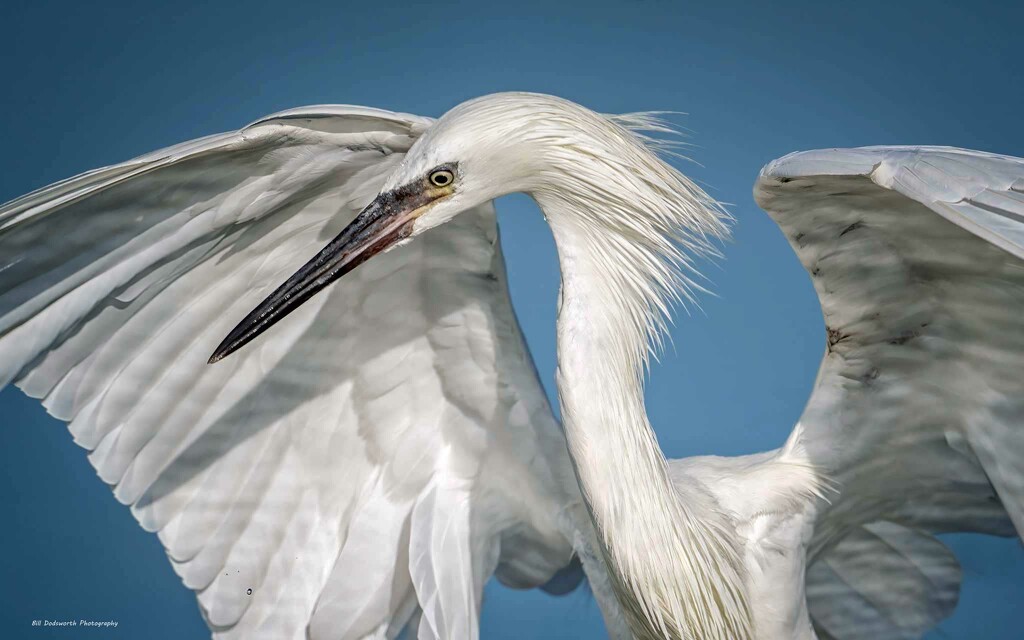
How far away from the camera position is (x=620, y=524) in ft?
4.46

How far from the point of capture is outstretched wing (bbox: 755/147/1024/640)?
1184 mm

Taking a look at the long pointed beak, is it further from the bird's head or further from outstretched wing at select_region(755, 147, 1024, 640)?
outstretched wing at select_region(755, 147, 1024, 640)

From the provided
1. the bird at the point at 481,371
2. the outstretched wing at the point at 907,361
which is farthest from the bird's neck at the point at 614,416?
the outstretched wing at the point at 907,361

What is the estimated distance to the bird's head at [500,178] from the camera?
4.14 ft

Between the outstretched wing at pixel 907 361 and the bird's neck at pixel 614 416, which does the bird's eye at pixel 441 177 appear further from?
the outstretched wing at pixel 907 361

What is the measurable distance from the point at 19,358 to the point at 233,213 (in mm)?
337

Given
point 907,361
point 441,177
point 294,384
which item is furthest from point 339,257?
point 907,361

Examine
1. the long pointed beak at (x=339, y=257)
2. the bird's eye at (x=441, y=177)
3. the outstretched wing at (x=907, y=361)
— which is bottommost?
the outstretched wing at (x=907, y=361)

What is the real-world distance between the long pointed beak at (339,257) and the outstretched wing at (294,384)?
105 mm

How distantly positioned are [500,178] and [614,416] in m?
0.34

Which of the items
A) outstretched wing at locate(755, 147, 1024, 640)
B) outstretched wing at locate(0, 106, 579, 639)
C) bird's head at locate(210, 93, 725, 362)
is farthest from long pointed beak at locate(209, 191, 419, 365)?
outstretched wing at locate(755, 147, 1024, 640)

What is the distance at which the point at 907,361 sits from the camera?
62.1 inches

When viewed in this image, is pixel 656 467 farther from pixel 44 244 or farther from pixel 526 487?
pixel 44 244

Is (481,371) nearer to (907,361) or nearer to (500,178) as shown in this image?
(500,178)
